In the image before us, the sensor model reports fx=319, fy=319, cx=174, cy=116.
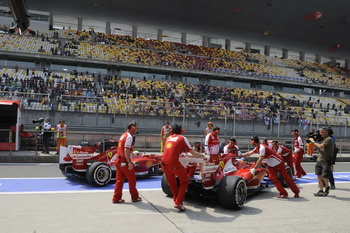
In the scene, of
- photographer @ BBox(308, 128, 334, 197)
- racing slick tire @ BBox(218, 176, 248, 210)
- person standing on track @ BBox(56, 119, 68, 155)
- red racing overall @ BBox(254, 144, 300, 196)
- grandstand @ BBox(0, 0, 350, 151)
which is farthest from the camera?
grandstand @ BBox(0, 0, 350, 151)

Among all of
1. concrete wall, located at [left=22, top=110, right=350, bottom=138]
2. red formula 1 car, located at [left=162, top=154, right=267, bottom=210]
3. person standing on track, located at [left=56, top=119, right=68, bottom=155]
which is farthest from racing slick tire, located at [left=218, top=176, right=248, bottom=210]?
concrete wall, located at [left=22, top=110, right=350, bottom=138]

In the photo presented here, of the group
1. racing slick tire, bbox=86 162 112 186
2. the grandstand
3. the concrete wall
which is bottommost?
racing slick tire, bbox=86 162 112 186

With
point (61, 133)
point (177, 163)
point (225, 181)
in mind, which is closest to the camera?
point (177, 163)

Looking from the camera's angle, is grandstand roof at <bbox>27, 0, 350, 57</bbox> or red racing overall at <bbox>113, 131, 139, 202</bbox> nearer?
red racing overall at <bbox>113, 131, 139, 202</bbox>

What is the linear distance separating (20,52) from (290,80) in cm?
3532

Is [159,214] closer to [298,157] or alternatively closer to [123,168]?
[123,168]

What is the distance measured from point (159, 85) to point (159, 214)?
1165 inches

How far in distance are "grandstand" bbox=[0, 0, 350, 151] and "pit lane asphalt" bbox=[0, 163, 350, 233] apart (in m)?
9.55

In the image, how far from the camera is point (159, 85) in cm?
3497

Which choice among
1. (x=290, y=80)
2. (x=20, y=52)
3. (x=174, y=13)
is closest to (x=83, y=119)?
(x=20, y=52)

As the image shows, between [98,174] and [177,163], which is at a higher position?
[177,163]

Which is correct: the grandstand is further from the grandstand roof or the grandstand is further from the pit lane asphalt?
the pit lane asphalt

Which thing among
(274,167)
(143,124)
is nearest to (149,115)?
(143,124)

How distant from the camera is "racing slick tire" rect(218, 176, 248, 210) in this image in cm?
615
